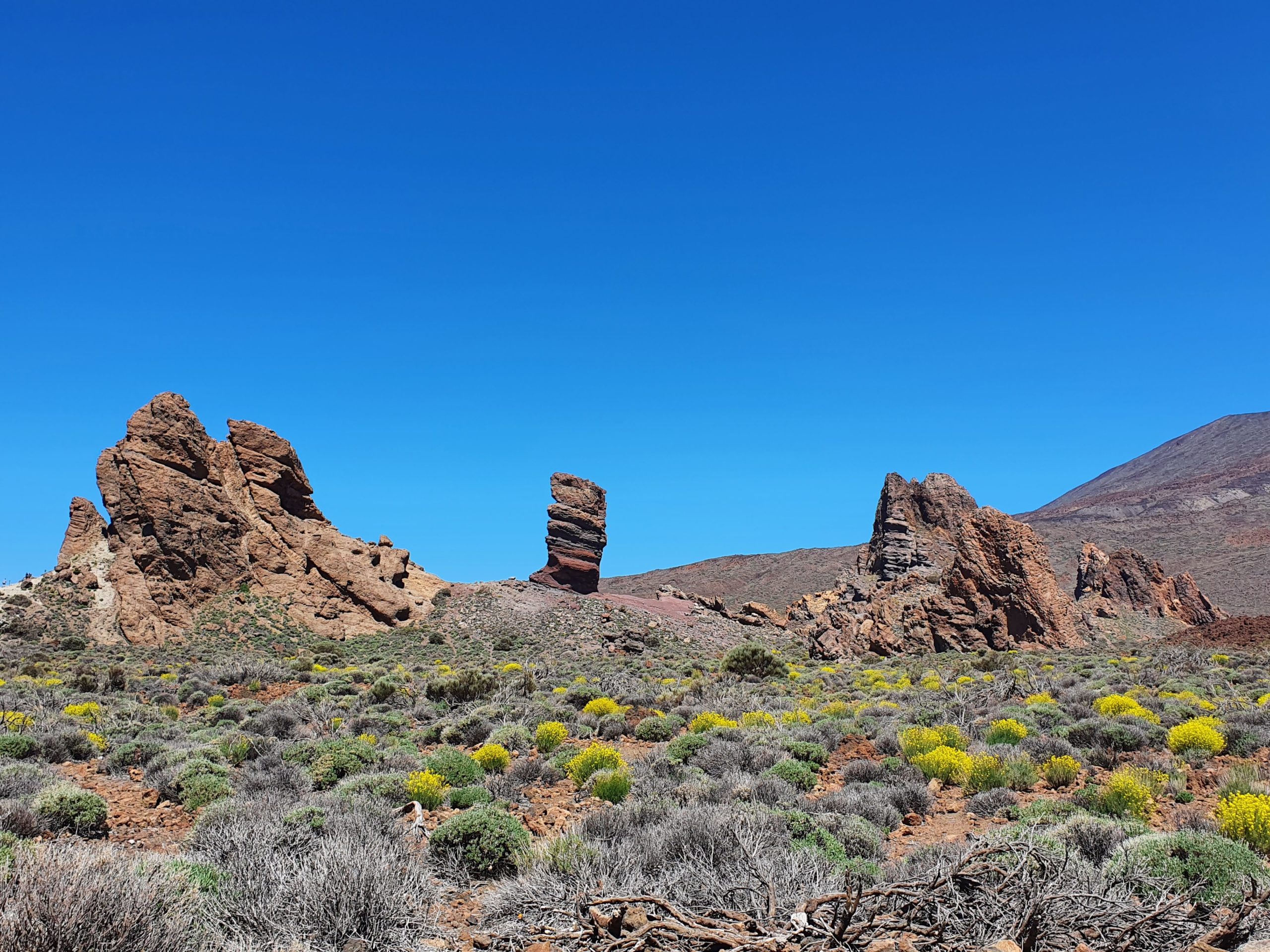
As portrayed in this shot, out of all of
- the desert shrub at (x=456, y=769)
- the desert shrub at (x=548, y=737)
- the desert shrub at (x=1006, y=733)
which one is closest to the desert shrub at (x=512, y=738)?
the desert shrub at (x=548, y=737)

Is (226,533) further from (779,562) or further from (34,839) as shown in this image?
(779,562)

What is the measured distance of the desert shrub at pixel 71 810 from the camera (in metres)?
6.77

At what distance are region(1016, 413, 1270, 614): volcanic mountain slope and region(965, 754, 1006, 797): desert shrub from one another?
55110 millimetres

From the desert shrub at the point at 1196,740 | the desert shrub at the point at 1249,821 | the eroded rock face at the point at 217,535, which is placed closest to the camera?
the desert shrub at the point at 1249,821

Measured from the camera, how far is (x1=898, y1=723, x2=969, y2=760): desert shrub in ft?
31.4

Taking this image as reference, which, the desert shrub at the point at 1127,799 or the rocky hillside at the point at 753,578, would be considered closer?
the desert shrub at the point at 1127,799

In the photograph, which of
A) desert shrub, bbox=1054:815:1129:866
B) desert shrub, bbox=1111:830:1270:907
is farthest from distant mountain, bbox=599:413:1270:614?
desert shrub, bbox=1111:830:1270:907

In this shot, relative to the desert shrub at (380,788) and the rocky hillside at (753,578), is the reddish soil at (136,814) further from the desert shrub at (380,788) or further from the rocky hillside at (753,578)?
the rocky hillside at (753,578)

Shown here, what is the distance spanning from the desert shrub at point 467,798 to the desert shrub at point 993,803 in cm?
503

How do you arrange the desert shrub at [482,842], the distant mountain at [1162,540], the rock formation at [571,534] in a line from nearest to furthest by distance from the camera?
the desert shrub at [482,842] < the rock formation at [571,534] < the distant mountain at [1162,540]

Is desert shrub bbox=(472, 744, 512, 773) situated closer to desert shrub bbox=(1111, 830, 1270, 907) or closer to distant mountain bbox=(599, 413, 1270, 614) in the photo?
desert shrub bbox=(1111, 830, 1270, 907)

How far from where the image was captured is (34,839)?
20.1 ft

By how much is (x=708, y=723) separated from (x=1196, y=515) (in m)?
108

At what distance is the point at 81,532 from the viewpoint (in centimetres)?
3438
